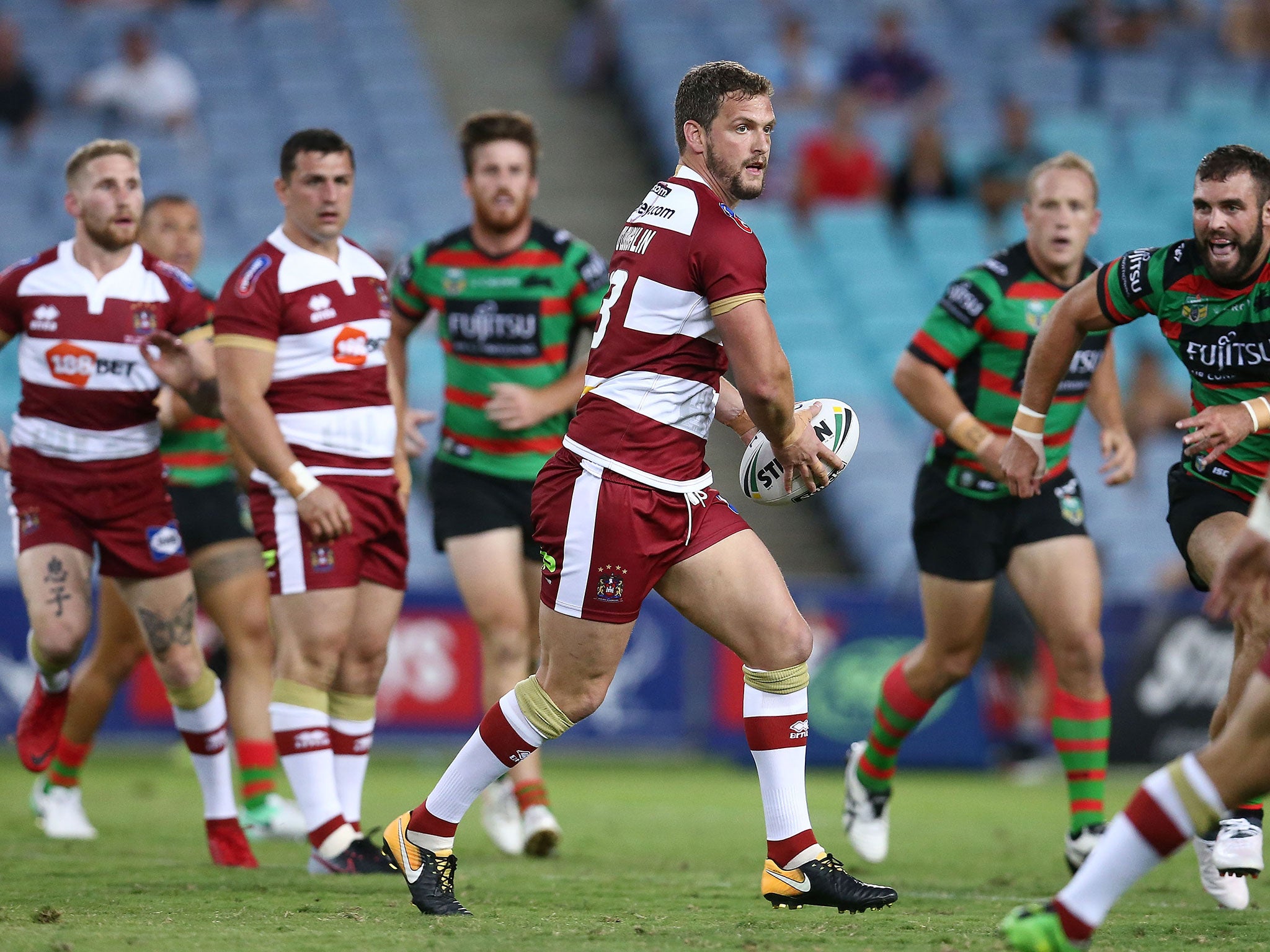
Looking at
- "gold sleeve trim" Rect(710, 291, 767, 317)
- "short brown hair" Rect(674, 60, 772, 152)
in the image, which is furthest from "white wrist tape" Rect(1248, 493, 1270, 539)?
"short brown hair" Rect(674, 60, 772, 152)

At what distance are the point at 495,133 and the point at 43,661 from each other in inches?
121

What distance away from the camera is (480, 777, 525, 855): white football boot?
7555 millimetres

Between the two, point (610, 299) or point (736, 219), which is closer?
point (736, 219)

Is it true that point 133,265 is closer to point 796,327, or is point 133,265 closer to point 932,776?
point 932,776

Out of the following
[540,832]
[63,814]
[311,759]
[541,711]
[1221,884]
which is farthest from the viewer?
[63,814]

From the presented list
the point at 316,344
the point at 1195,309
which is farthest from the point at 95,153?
the point at 1195,309

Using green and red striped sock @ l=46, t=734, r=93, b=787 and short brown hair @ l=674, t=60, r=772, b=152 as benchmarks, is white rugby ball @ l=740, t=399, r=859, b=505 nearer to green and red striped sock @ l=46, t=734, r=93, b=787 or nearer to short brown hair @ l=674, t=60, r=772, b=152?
short brown hair @ l=674, t=60, r=772, b=152

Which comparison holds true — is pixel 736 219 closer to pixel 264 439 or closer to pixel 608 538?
pixel 608 538

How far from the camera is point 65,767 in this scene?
26.1ft

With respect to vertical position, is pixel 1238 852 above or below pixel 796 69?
below

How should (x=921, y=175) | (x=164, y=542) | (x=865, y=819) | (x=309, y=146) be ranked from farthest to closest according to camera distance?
(x=921, y=175), (x=865, y=819), (x=164, y=542), (x=309, y=146)

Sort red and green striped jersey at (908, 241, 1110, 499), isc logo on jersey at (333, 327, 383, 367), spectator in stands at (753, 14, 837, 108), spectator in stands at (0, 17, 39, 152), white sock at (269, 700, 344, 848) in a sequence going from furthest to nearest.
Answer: spectator in stands at (753, 14, 837, 108) < spectator in stands at (0, 17, 39, 152) < red and green striped jersey at (908, 241, 1110, 499) < isc logo on jersey at (333, 327, 383, 367) < white sock at (269, 700, 344, 848)

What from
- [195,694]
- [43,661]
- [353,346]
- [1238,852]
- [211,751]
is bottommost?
[211,751]

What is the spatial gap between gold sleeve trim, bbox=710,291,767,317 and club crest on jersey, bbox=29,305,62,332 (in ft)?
10.6
